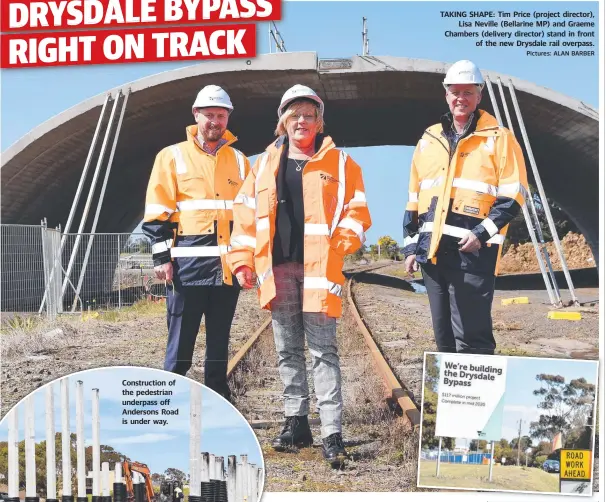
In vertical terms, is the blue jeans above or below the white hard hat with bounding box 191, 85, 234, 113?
below

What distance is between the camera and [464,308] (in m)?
5.16

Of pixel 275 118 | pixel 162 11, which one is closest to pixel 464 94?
pixel 275 118

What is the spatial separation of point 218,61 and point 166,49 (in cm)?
39

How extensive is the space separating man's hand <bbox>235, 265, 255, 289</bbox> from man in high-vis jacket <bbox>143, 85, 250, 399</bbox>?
34 centimetres

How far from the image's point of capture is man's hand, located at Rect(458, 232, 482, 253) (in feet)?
16.7

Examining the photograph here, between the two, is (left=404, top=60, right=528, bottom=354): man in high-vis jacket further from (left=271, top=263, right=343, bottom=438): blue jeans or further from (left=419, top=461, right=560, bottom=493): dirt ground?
(left=271, top=263, right=343, bottom=438): blue jeans

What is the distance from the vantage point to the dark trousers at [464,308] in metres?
5.16

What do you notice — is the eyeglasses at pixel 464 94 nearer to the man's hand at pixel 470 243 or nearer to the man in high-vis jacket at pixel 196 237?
the man's hand at pixel 470 243

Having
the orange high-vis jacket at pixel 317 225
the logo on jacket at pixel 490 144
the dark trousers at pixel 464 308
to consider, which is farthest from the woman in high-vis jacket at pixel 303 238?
the logo on jacket at pixel 490 144

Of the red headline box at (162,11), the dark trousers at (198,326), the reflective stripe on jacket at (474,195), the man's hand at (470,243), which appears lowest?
the dark trousers at (198,326)

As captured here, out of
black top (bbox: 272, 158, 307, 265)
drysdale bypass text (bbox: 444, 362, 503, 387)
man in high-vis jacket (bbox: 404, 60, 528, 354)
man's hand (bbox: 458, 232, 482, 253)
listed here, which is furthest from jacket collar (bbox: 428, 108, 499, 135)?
drysdale bypass text (bbox: 444, 362, 503, 387)

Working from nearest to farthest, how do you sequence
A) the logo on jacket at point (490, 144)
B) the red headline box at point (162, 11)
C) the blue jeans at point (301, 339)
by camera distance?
1. the blue jeans at point (301, 339)
2. the logo on jacket at point (490, 144)
3. the red headline box at point (162, 11)

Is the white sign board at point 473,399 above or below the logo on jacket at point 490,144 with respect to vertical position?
below

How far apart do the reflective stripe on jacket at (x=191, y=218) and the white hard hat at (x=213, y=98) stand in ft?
1.53
